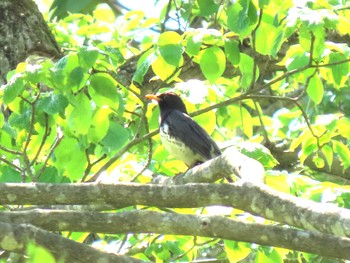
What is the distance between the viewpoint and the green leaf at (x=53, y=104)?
437 cm

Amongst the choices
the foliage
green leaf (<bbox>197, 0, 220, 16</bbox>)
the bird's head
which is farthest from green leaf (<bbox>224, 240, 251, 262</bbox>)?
the bird's head

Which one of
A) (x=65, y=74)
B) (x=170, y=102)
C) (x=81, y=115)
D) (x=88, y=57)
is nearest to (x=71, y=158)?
(x=81, y=115)

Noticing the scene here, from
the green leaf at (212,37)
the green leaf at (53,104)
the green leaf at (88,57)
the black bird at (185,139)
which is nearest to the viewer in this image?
the green leaf at (88,57)

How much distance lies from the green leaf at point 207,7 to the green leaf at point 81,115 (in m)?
1.00

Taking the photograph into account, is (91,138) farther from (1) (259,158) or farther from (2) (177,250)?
(2) (177,250)

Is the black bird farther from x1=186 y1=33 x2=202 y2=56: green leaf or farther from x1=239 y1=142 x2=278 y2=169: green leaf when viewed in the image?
x1=186 y1=33 x2=202 y2=56: green leaf

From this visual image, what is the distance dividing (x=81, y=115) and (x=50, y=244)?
1256 millimetres

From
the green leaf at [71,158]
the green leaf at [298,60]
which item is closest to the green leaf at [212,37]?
the green leaf at [298,60]

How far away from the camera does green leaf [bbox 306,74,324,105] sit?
16.7ft

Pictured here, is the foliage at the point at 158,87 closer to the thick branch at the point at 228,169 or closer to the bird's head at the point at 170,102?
the thick branch at the point at 228,169

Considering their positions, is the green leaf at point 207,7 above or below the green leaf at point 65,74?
below

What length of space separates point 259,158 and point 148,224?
167 centimetres

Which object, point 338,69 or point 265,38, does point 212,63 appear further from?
point 338,69

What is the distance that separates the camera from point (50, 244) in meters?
3.26
